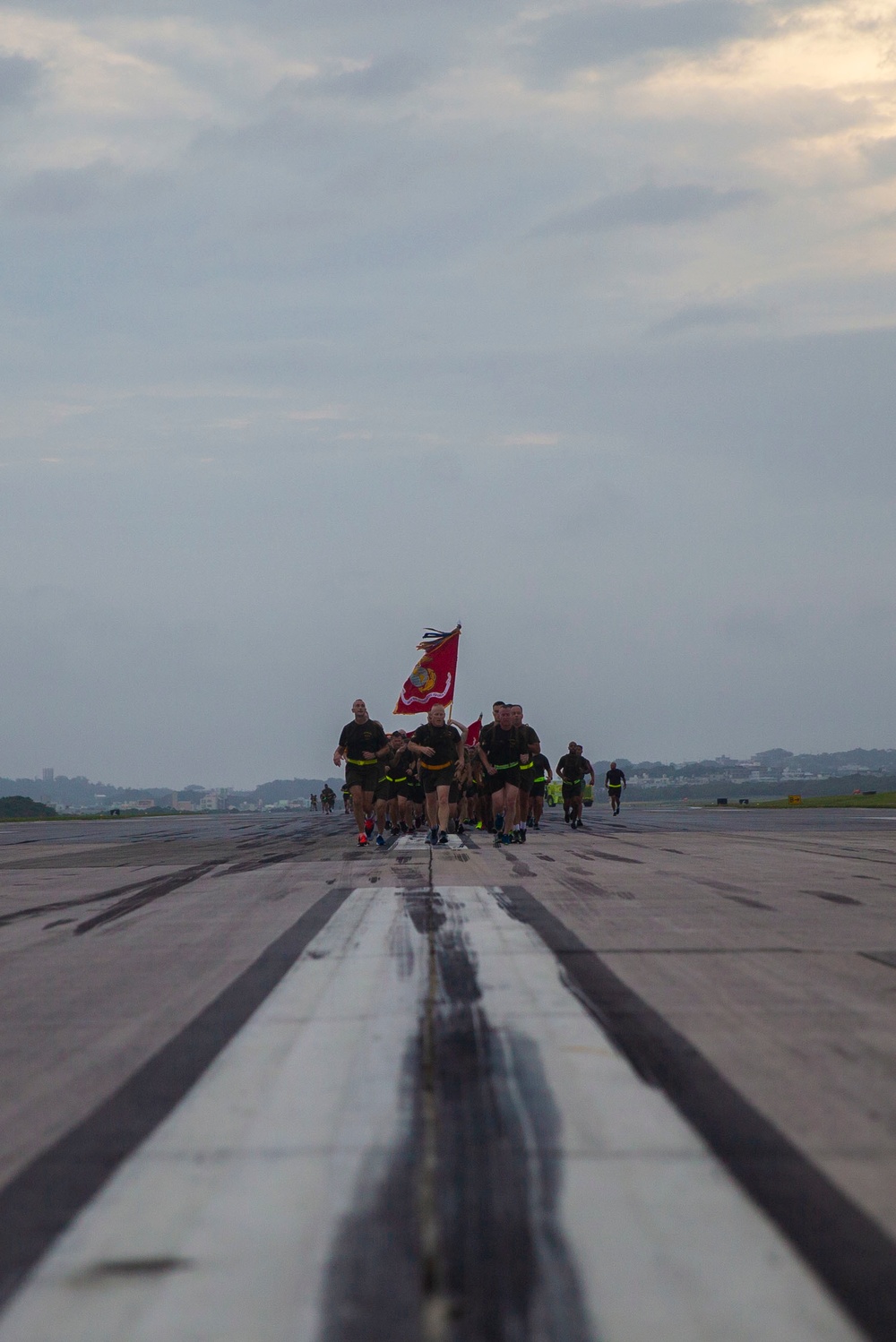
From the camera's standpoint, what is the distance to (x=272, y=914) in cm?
867

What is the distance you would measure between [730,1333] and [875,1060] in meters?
2.19

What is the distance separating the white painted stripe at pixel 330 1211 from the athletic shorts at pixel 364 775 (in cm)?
1398

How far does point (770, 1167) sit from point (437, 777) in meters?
14.6

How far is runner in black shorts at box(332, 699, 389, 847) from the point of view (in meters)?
18.7

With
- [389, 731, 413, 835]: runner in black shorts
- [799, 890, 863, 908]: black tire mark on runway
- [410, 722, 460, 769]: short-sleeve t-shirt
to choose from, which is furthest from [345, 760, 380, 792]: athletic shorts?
[799, 890, 863, 908]: black tire mark on runway

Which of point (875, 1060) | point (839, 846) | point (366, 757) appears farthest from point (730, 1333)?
point (366, 757)

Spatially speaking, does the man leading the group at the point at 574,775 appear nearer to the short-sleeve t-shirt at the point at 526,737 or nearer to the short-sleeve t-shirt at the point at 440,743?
the short-sleeve t-shirt at the point at 526,737

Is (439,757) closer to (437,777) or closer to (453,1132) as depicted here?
(437,777)

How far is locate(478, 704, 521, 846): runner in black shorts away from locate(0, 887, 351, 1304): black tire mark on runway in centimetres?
1269

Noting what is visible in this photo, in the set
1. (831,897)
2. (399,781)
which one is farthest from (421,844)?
(831,897)

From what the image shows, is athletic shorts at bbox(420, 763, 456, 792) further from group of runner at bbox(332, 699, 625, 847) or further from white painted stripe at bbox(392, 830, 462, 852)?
white painted stripe at bbox(392, 830, 462, 852)

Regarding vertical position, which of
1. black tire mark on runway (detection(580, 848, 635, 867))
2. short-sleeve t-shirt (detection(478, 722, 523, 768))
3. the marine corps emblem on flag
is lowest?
black tire mark on runway (detection(580, 848, 635, 867))

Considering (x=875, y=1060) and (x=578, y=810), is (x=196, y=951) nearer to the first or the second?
(x=875, y=1060)

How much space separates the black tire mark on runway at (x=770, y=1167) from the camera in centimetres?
256
